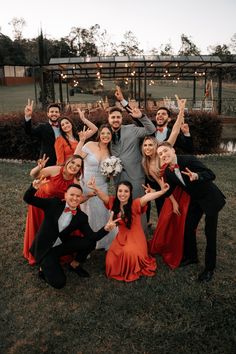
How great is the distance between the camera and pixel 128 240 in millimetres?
4273

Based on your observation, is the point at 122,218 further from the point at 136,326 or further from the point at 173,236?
the point at 136,326

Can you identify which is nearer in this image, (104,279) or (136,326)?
(136,326)

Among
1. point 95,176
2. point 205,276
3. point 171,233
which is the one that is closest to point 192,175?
point 171,233

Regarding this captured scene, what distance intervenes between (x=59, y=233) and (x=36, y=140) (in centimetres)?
746

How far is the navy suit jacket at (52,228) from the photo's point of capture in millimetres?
3924

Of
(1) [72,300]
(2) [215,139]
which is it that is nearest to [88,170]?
(1) [72,300]

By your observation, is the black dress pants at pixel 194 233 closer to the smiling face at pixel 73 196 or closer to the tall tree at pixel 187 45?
the smiling face at pixel 73 196

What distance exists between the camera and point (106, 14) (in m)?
93.3

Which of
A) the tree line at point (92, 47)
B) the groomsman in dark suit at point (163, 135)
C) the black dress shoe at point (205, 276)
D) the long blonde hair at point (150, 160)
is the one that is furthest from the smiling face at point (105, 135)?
the tree line at point (92, 47)

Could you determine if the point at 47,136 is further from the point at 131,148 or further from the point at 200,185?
the point at 200,185

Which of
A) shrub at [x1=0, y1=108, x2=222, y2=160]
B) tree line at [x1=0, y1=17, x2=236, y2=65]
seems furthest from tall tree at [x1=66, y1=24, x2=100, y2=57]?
shrub at [x1=0, y1=108, x2=222, y2=160]

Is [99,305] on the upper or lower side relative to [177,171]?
lower

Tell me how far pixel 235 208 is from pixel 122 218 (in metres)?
3.38

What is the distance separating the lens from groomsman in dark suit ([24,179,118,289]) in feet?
12.7
